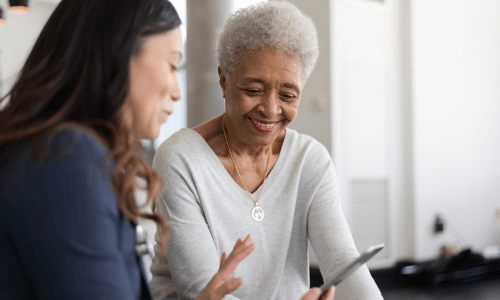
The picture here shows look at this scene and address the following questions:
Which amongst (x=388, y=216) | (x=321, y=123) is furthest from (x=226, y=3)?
(x=388, y=216)

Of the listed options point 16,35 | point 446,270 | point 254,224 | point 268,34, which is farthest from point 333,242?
point 16,35

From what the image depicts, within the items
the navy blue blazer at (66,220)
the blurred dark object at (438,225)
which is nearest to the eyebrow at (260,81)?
the navy blue blazer at (66,220)

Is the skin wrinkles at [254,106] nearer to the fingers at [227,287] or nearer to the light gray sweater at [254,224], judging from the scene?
the light gray sweater at [254,224]

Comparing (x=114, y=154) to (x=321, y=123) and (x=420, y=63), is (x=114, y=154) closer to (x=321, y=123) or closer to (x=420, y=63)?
(x=321, y=123)

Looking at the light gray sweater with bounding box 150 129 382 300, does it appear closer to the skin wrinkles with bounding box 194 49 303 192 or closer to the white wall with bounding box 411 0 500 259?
the skin wrinkles with bounding box 194 49 303 192

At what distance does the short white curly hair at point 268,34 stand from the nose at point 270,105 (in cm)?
14

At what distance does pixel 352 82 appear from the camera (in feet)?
13.0

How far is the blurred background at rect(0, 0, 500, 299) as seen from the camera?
3941mm

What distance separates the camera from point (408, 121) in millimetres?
4191

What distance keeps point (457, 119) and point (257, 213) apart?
3.70m

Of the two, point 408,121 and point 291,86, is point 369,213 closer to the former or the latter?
point 408,121

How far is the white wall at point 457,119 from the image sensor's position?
4199 millimetres

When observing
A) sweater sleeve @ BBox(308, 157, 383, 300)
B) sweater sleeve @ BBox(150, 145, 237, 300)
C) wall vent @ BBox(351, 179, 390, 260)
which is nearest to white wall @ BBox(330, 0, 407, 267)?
wall vent @ BBox(351, 179, 390, 260)

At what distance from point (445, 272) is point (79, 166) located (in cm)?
391
